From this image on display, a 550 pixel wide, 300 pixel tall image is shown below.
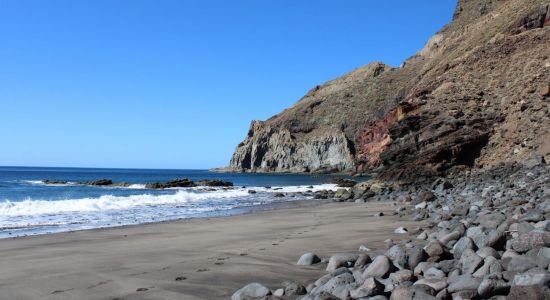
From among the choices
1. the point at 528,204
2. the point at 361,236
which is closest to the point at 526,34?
the point at 528,204

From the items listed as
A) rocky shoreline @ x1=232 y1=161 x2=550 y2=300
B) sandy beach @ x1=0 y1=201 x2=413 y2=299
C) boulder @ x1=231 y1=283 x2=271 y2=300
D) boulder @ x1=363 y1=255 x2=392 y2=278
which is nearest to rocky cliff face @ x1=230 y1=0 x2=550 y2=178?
sandy beach @ x1=0 y1=201 x2=413 y2=299

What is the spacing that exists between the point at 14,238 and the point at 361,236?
8.23 m

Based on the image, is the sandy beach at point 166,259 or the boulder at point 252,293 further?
the sandy beach at point 166,259

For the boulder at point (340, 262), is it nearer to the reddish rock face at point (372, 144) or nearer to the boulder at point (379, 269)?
the boulder at point (379, 269)

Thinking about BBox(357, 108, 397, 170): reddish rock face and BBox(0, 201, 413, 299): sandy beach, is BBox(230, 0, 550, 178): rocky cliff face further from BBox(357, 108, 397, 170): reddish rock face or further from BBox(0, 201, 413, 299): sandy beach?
BBox(357, 108, 397, 170): reddish rock face

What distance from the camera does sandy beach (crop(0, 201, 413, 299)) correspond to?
17.7 ft

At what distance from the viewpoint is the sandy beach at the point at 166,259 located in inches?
213

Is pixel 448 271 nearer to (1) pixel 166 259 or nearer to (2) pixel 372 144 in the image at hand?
(1) pixel 166 259

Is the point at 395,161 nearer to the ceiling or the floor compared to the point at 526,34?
nearer to the floor

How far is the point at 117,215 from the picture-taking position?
18109 millimetres

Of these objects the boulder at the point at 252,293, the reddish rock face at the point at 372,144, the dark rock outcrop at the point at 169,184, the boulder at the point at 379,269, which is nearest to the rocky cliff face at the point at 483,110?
the boulder at the point at 379,269

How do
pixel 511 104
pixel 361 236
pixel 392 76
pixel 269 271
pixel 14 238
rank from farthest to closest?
pixel 392 76
pixel 511 104
pixel 14 238
pixel 361 236
pixel 269 271

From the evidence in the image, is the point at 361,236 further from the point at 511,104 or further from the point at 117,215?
the point at 511,104

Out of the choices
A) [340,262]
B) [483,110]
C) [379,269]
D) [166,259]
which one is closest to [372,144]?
[483,110]
